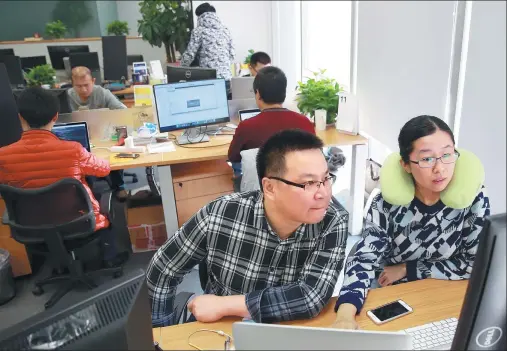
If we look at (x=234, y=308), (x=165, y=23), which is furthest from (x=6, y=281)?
(x=165, y=23)

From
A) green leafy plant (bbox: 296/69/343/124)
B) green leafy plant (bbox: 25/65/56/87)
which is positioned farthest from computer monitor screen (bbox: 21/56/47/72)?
green leafy plant (bbox: 296/69/343/124)

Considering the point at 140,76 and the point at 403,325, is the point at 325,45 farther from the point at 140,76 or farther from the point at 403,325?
the point at 403,325

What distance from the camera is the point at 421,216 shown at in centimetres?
144

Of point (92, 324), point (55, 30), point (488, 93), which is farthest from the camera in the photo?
point (55, 30)

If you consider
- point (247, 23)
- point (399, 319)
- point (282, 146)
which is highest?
point (247, 23)

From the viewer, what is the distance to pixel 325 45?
5164 mm

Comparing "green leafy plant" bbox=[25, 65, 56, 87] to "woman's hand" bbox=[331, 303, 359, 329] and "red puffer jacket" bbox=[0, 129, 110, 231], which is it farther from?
"woman's hand" bbox=[331, 303, 359, 329]

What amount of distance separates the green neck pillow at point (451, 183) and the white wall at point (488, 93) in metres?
0.79

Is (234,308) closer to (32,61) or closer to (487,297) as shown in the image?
(487,297)

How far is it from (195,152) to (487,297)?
2330 mm

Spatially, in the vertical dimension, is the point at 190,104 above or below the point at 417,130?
below

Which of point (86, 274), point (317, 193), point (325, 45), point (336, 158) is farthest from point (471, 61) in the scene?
point (325, 45)

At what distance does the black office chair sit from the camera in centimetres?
214

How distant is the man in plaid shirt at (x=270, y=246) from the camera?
3.97 feet
